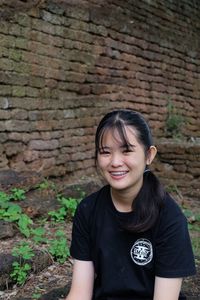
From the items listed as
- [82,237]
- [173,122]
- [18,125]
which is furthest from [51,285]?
[173,122]

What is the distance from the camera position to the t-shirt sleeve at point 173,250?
5.45ft

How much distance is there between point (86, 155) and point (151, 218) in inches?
162

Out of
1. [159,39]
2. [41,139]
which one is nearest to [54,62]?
[41,139]

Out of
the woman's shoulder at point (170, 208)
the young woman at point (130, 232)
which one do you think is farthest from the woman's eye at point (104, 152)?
the woman's shoulder at point (170, 208)

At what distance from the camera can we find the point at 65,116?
545cm

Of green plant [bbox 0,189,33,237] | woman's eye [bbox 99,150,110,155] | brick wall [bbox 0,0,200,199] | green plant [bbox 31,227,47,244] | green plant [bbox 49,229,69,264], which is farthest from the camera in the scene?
brick wall [bbox 0,0,200,199]

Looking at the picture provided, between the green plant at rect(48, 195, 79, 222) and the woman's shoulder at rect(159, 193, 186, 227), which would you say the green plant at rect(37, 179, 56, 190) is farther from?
the woman's shoulder at rect(159, 193, 186, 227)

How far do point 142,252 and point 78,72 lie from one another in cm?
417

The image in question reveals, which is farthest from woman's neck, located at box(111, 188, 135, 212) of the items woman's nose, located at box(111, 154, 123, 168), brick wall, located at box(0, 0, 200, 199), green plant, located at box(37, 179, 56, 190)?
brick wall, located at box(0, 0, 200, 199)

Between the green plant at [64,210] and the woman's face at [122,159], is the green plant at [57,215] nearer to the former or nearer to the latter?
the green plant at [64,210]

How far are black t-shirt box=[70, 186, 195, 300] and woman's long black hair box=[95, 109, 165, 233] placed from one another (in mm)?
35

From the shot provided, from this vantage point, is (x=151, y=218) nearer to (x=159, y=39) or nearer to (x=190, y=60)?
(x=159, y=39)

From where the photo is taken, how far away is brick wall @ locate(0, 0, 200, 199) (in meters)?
4.77

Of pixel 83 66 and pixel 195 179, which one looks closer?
pixel 83 66
